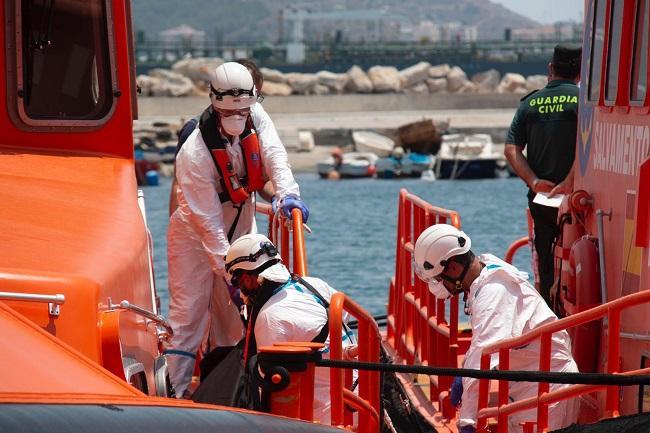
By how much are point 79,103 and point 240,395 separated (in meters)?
1.45

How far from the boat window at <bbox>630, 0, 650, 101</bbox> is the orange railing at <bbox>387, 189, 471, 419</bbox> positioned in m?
1.58

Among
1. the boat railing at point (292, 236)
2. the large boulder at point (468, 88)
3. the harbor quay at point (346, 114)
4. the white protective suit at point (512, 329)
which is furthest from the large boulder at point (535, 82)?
the white protective suit at point (512, 329)

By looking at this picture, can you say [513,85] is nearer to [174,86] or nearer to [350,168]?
[174,86]

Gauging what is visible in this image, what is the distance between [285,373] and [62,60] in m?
2.28

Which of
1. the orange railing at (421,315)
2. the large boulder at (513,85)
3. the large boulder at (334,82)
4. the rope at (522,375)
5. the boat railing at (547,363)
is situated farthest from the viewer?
the large boulder at (513,85)

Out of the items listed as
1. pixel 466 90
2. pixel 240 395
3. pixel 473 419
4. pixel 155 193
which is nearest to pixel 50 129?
pixel 240 395

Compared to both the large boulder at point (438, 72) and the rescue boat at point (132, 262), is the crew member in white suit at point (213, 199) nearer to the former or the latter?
the rescue boat at point (132, 262)

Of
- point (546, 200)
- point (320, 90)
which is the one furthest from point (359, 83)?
point (546, 200)

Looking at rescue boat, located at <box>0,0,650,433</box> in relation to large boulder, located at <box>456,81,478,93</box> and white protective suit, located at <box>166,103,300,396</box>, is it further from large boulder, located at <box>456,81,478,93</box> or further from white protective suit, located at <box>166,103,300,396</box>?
large boulder, located at <box>456,81,478,93</box>

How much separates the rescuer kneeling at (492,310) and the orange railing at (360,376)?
0.50 metres

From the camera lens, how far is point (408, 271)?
970 centimetres

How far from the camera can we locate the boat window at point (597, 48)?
294 inches

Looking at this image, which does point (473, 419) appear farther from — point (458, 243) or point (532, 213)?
point (532, 213)

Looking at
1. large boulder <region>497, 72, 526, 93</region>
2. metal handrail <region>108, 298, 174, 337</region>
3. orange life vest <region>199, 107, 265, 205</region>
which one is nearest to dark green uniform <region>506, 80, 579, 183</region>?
orange life vest <region>199, 107, 265, 205</region>
